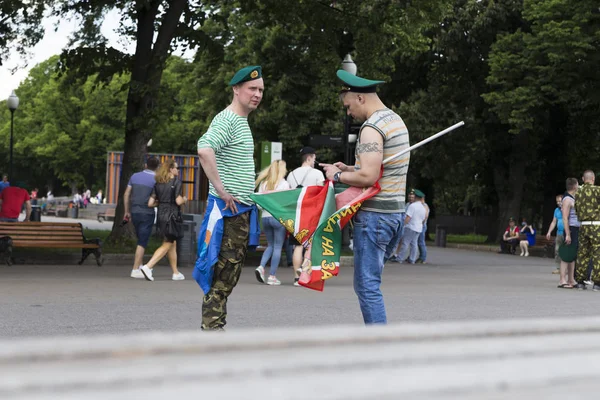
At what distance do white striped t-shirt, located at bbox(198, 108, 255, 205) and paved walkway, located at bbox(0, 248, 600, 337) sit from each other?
8.86ft

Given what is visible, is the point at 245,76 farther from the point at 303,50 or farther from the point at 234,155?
the point at 303,50

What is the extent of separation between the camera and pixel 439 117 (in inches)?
1561

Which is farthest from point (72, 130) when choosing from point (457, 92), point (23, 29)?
point (23, 29)

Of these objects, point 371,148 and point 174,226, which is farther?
point 174,226

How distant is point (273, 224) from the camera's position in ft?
52.0

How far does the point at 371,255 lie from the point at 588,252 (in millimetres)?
11120

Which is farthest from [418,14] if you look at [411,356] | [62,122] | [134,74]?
[62,122]

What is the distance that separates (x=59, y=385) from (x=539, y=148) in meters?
41.7

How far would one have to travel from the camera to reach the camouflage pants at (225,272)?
6.89 meters

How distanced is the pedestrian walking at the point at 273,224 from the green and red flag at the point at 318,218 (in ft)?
27.2

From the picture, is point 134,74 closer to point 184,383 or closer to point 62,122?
point 184,383

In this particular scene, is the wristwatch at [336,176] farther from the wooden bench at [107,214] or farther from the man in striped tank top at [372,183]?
the wooden bench at [107,214]

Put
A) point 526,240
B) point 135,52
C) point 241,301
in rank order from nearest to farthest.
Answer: point 241,301 → point 135,52 → point 526,240

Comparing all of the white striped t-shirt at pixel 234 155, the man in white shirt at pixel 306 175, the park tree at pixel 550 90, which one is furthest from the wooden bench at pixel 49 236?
the park tree at pixel 550 90
